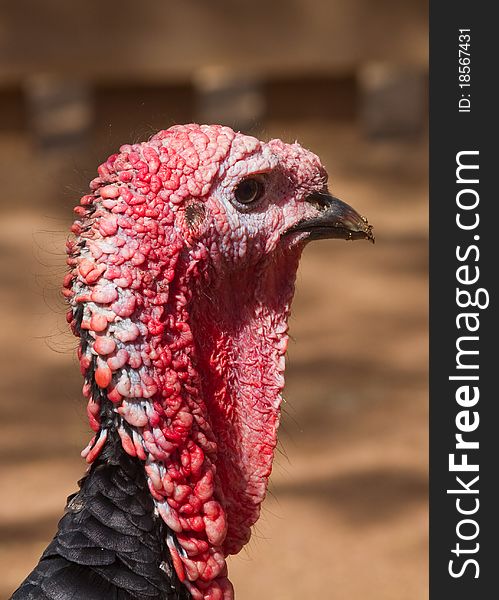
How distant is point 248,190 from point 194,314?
0.29 metres

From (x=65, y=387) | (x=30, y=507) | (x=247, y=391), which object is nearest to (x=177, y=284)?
(x=247, y=391)

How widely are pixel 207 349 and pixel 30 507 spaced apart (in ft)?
10.5

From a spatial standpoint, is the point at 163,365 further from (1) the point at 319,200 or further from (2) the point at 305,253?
(2) the point at 305,253

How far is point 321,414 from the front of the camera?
6.08 metres

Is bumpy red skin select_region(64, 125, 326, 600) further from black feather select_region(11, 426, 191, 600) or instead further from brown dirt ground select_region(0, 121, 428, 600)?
brown dirt ground select_region(0, 121, 428, 600)

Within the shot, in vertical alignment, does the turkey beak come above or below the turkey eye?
above

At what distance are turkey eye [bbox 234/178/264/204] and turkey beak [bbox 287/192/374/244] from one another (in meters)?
0.13

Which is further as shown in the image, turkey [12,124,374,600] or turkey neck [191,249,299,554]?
turkey neck [191,249,299,554]

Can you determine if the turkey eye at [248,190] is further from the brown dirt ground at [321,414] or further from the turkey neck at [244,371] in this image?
the brown dirt ground at [321,414]

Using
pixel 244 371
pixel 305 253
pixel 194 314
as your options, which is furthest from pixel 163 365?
pixel 305 253

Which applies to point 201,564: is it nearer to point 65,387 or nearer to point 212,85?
point 65,387

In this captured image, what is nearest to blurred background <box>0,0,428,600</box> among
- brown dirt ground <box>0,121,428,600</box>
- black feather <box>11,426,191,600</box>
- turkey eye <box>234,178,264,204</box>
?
brown dirt ground <box>0,121,428,600</box>

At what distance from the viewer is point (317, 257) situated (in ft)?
26.7

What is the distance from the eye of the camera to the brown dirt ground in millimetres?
4859
